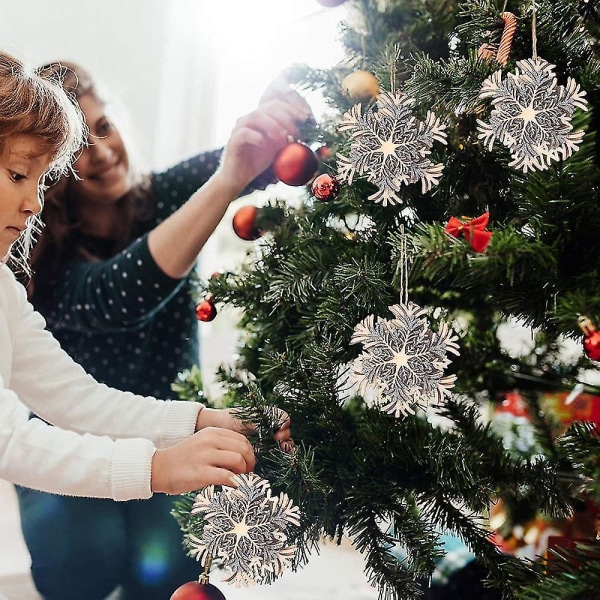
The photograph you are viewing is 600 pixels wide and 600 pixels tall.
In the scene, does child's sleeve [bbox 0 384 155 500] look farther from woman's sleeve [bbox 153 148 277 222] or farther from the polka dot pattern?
woman's sleeve [bbox 153 148 277 222]

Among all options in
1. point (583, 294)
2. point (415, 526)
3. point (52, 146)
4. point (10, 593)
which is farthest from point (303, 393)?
point (10, 593)

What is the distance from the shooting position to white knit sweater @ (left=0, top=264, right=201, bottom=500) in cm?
60

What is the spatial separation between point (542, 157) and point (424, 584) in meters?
0.56

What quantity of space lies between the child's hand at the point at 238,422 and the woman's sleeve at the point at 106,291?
21 cm

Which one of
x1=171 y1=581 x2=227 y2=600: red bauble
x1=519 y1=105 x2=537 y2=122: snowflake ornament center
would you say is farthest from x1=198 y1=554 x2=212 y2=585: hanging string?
x1=519 y1=105 x2=537 y2=122: snowflake ornament center

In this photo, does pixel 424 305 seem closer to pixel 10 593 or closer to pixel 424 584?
pixel 424 584

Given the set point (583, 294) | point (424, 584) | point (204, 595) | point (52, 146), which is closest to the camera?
point (583, 294)

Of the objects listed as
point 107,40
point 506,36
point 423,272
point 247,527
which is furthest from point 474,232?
point 107,40

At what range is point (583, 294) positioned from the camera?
1.52 feet

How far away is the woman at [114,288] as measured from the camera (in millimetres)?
829

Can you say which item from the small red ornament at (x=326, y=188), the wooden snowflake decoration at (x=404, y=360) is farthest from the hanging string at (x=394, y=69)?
the wooden snowflake decoration at (x=404, y=360)

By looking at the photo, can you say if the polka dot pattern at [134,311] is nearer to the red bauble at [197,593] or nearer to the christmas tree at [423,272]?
the christmas tree at [423,272]

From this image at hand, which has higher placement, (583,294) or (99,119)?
(583,294)

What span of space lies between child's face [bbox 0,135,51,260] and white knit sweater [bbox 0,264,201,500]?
7 cm
